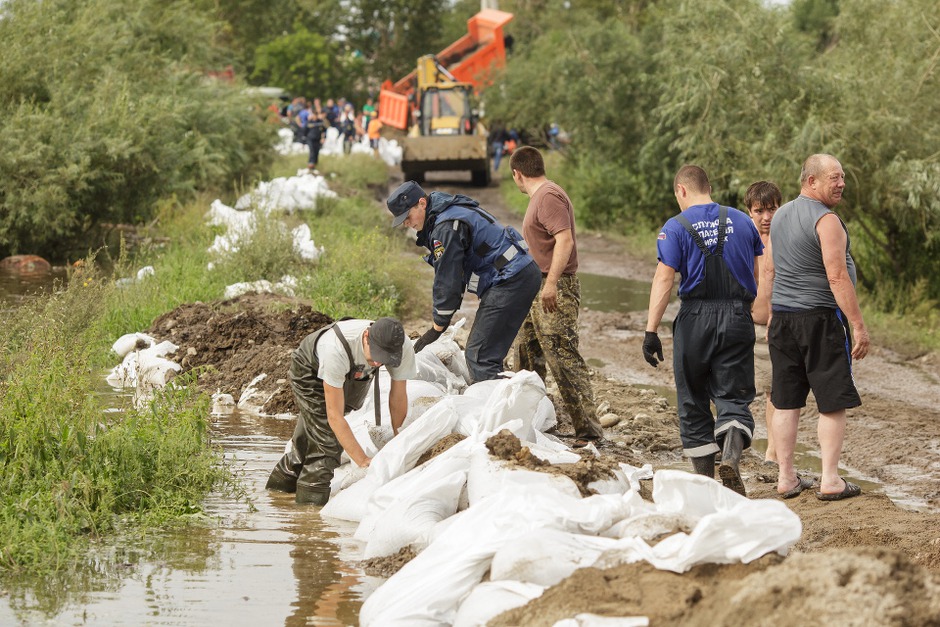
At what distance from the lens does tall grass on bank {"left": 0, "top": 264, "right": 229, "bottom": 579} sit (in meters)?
4.81

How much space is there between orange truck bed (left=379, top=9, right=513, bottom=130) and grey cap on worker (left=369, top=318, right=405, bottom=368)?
25421 millimetres

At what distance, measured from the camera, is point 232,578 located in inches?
184

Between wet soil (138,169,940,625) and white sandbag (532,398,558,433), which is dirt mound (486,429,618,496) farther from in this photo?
white sandbag (532,398,558,433)

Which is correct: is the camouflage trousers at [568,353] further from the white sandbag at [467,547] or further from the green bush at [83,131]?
the green bush at [83,131]

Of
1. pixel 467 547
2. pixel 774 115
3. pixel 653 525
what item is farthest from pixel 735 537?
→ pixel 774 115

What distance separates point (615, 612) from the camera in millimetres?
3439

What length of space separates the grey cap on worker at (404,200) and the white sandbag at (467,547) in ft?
7.92

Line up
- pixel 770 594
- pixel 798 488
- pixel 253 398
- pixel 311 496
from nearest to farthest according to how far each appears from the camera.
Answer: pixel 770 594
pixel 311 496
pixel 798 488
pixel 253 398

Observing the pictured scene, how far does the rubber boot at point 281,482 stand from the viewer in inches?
237

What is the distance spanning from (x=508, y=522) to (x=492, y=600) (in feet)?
1.14

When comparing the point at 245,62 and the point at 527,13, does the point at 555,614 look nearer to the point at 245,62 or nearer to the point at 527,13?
the point at 527,13

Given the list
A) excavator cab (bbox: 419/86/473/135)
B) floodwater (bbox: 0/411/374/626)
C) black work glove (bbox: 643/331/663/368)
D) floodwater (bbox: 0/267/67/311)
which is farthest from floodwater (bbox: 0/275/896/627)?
excavator cab (bbox: 419/86/473/135)

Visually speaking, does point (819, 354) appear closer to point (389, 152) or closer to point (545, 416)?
point (545, 416)

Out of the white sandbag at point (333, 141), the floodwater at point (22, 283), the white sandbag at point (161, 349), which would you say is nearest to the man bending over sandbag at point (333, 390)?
the white sandbag at point (161, 349)
